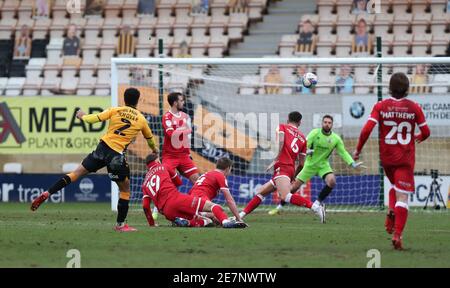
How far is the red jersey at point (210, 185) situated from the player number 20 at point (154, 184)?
1.78 ft

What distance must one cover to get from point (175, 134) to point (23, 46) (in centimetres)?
1355

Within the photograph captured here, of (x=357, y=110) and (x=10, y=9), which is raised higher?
(x=10, y=9)

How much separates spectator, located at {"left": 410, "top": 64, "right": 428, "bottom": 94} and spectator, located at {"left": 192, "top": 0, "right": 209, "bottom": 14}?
27.5 ft

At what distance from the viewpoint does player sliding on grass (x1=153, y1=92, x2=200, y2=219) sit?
19.2 metres

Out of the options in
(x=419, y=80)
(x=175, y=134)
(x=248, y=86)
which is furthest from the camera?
(x=248, y=86)

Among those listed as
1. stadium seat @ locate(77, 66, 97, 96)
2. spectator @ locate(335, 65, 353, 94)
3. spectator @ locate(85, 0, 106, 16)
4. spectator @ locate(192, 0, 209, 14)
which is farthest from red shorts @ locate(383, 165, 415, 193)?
spectator @ locate(85, 0, 106, 16)

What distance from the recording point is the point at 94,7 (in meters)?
33.3

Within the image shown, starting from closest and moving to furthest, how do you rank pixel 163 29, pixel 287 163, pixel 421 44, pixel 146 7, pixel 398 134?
pixel 398 134
pixel 287 163
pixel 421 44
pixel 163 29
pixel 146 7

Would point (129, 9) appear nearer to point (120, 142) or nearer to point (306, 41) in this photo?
point (306, 41)

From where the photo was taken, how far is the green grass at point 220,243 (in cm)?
1145

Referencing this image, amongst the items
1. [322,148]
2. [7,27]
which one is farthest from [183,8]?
[322,148]

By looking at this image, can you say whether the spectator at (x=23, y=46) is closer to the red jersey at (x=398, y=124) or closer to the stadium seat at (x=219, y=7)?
the stadium seat at (x=219, y=7)

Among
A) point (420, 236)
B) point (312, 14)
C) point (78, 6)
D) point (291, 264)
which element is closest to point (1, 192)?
point (78, 6)

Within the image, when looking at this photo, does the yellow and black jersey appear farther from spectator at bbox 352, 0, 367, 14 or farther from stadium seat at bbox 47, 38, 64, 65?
stadium seat at bbox 47, 38, 64, 65
